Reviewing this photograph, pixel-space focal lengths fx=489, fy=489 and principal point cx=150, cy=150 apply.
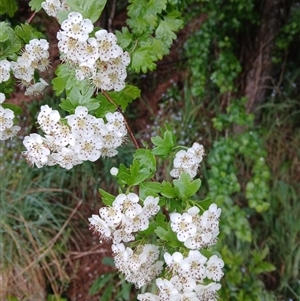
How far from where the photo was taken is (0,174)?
8.36 ft

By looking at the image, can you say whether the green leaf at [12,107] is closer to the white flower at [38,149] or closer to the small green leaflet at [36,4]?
the white flower at [38,149]

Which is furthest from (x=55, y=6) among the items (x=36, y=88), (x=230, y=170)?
(x=230, y=170)

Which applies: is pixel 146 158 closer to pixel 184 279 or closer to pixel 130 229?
pixel 130 229

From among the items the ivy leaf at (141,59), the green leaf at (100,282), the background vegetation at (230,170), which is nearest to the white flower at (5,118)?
the ivy leaf at (141,59)

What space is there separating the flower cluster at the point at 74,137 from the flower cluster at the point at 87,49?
81mm

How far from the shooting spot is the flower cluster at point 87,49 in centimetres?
101

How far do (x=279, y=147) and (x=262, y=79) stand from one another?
36 cm

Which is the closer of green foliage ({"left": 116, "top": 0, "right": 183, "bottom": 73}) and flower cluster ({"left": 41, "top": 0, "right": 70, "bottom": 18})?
flower cluster ({"left": 41, "top": 0, "right": 70, "bottom": 18})

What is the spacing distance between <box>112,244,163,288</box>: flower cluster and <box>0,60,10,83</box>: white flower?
0.47 metres

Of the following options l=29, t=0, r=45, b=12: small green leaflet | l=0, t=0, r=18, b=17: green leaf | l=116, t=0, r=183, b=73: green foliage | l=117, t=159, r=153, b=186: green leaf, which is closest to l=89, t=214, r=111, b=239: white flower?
l=117, t=159, r=153, b=186: green leaf

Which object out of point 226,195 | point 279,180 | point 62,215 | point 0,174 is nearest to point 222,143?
point 226,195

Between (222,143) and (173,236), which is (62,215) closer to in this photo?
(222,143)

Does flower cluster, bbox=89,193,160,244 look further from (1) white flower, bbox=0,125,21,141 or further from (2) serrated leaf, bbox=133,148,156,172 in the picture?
(1) white flower, bbox=0,125,21,141

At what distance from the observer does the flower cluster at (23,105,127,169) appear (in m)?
1.03
